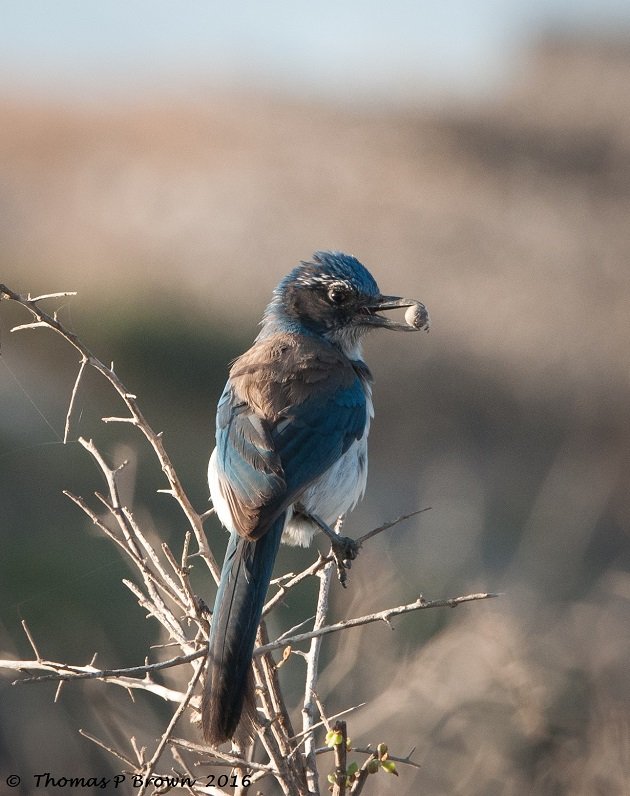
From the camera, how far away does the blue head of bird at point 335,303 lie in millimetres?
4527

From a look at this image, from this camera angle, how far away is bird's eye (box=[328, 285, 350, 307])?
14.9ft

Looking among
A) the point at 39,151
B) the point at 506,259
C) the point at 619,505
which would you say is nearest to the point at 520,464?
the point at 619,505

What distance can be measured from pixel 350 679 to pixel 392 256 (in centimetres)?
992

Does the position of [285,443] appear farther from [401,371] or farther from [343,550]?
[401,371]

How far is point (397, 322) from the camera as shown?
14.6 ft

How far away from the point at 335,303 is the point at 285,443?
3.24 feet

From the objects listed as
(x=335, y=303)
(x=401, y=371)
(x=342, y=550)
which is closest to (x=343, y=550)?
(x=342, y=550)

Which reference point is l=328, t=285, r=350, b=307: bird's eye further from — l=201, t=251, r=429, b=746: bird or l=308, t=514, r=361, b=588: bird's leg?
l=308, t=514, r=361, b=588: bird's leg

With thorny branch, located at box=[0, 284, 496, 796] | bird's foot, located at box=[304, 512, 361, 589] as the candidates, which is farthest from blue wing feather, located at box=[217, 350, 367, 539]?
thorny branch, located at box=[0, 284, 496, 796]

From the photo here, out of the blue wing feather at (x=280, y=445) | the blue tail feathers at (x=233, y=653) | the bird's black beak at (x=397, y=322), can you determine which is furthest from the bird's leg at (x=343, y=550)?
the bird's black beak at (x=397, y=322)

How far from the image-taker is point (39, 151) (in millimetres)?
20203

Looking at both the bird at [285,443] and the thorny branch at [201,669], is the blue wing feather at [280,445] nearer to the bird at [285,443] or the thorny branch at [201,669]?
the bird at [285,443]

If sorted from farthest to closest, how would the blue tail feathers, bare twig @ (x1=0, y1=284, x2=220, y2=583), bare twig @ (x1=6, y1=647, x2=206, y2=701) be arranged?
bare twig @ (x1=0, y1=284, x2=220, y2=583) < the blue tail feathers < bare twig @ (x1=6, y1=647, x2=206, y2=701)

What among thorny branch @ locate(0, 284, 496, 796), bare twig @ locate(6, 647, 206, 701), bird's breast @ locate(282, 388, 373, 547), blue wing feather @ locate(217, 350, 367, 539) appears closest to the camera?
bare twig @ locate(6, 647, 206, 701)
